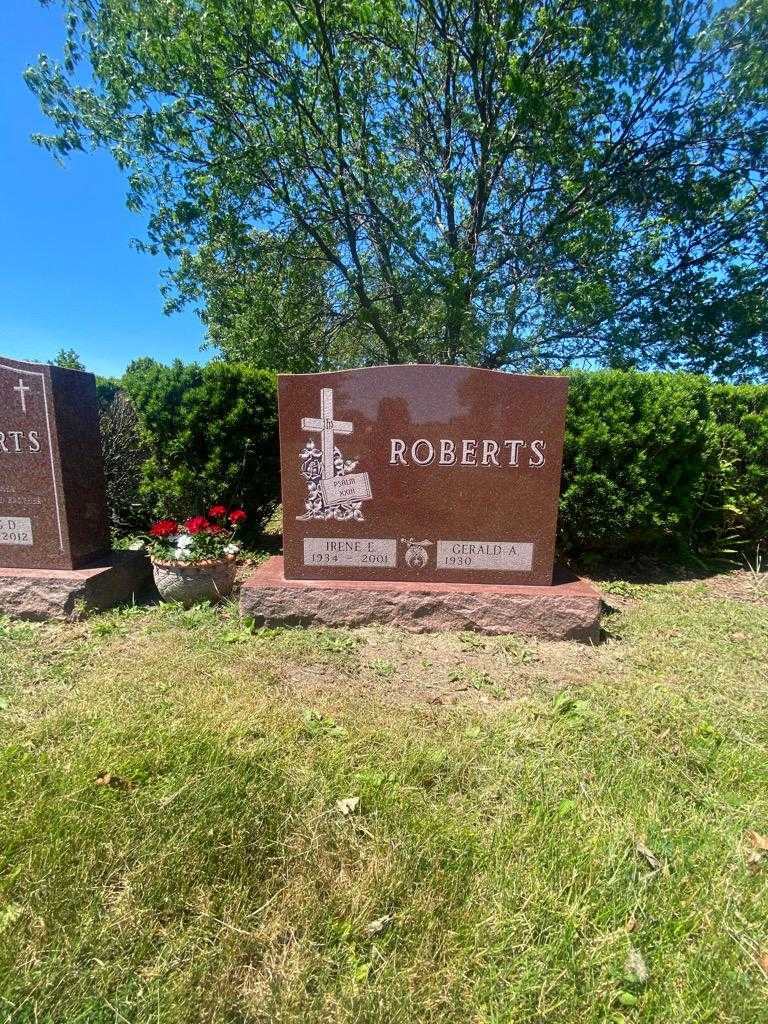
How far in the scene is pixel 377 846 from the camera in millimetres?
1582

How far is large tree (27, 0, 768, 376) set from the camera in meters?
7.89

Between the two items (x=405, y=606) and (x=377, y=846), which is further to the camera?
(x=405, y=606)

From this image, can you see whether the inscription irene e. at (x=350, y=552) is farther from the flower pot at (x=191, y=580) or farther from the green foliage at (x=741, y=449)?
the green foliage at (x=741, y=449)

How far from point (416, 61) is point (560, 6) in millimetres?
2292

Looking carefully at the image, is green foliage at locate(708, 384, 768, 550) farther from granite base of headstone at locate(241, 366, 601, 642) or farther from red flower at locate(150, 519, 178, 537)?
red flower at locate(150, 519, 178, 537)

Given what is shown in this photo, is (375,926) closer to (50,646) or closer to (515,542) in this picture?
(515,542)

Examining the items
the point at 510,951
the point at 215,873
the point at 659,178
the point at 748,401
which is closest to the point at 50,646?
the point at 215,873

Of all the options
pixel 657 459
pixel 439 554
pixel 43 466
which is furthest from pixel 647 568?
pixel 43 466

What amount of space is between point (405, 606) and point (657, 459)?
8.80 feet

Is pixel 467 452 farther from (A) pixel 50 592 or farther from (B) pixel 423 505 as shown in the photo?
(A) pixel 50 592

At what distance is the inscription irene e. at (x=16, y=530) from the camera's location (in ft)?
11.7

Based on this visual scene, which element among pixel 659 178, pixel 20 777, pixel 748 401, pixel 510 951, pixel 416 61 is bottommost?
pixel 510 951

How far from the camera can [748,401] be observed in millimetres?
4648

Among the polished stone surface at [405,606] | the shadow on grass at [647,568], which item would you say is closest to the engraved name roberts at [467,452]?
the polished stone surface at [405,606]
